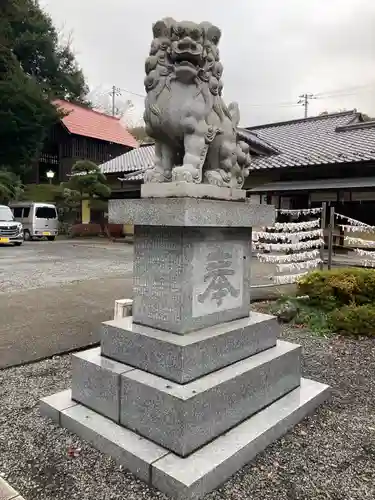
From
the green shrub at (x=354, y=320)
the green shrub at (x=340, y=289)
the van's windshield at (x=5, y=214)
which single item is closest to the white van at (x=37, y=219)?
the van's windshield at (x=5, y=214)

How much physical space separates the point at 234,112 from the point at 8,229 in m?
→ 16.0

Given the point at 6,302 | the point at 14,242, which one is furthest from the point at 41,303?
the point at 14,242

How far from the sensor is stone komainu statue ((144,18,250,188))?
2662 mm

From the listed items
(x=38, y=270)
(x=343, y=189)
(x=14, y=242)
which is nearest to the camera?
(x=38, y=270)

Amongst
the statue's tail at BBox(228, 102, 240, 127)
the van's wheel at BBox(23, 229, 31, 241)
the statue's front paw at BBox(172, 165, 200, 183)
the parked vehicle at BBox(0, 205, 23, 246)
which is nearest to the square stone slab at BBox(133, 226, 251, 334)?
the statue's front paw at BBox(172, 165, 200, 183)

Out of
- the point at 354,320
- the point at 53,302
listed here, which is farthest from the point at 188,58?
the point at 53,302

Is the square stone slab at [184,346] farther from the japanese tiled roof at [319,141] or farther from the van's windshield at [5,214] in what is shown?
the van's windshield at [5,214]

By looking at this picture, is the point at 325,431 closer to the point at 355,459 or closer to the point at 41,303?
the point at 355,459

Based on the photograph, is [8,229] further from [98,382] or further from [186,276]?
[186,276]

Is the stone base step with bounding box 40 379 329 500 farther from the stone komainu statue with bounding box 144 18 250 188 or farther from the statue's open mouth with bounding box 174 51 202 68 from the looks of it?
the statue's open mouth with bounding box 174 51 202 68

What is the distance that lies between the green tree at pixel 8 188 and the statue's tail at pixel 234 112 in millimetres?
18339

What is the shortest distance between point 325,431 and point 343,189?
10.6 meters

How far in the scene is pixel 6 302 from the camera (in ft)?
20.3

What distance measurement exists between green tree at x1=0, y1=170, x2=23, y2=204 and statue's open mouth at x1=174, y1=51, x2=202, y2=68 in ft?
60.9
